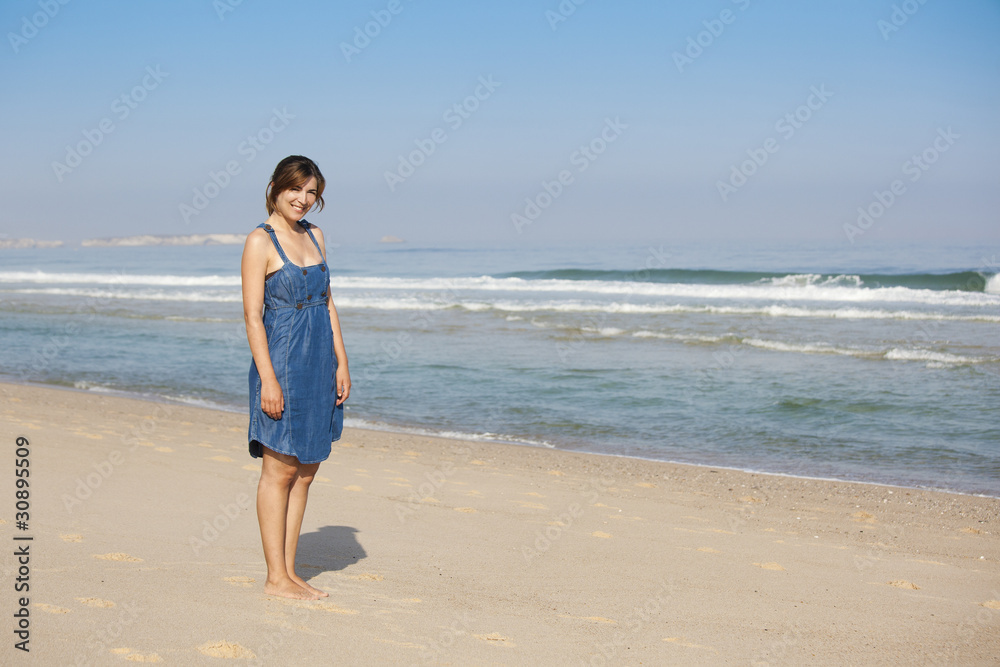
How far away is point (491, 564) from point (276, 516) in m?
1.33

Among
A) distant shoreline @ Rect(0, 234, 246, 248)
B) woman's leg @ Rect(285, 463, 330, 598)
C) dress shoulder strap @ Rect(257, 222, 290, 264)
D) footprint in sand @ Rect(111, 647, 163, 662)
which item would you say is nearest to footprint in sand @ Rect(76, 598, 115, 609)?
footprint in sand @ Rect(111, 647, 163, 662)

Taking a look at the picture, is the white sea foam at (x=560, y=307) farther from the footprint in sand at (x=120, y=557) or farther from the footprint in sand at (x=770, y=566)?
the footprint in sand at (x=120, y=557)

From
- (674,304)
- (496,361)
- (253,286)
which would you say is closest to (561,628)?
(253,286)

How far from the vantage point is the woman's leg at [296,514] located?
3.43m

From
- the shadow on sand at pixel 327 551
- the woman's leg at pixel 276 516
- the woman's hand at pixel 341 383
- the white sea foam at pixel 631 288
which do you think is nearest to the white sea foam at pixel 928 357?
the white sea foam at pixel 631 288

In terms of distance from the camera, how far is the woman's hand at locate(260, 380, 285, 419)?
3172 mm

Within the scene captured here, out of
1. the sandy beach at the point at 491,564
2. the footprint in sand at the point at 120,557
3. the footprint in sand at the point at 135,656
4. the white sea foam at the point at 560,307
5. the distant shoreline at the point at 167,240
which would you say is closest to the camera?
the footprint in sand at the point at 135,656

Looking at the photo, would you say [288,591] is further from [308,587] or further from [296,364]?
[296,364]

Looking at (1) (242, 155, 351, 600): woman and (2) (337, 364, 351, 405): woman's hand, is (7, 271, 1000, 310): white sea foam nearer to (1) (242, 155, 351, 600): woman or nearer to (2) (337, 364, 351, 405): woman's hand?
(2) (337, 364, 351, 405): woman's hand

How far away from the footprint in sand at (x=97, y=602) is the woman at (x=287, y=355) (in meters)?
0.63

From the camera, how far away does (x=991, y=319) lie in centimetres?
1870

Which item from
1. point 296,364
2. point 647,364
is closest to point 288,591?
point 296,364

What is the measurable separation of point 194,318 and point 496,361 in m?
10.7

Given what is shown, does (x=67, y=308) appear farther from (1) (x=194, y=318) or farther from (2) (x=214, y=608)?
(2) (x=214, y=608)
